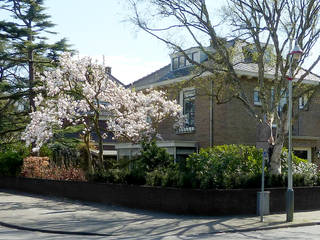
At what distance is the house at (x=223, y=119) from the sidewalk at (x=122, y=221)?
27.3 ft

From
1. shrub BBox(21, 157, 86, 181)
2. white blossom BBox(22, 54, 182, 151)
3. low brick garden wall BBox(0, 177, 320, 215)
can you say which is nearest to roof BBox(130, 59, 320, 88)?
white blossom BBox(22, 54, 182, 151)

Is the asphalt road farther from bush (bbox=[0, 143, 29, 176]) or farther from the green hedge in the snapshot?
bush (bbox=[0, 143, 29, 176])

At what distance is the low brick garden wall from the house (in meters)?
6.48

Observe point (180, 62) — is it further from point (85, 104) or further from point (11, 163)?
point (11, 163)

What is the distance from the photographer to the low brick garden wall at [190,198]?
50.4 ft

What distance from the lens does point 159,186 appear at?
1691cm

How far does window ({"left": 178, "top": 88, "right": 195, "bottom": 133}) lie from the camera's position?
26.4 meters

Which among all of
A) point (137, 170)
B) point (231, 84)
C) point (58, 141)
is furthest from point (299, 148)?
point (58, 141)

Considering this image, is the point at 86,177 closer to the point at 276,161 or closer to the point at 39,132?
the point at 39,132

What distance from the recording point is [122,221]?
14.1 meters

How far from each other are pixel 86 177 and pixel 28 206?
10.5 feet

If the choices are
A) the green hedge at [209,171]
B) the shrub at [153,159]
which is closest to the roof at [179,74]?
the green hedge at [209,171]

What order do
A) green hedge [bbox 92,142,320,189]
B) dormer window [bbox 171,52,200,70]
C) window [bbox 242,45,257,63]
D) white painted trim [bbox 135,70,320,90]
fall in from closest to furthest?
green hedge [bbox 92,142,320,189] < window [bbox 242,45,257,63] < white painted trim [bbox 135,70,320,90] < dormer window [bbox 171,52,200,70]

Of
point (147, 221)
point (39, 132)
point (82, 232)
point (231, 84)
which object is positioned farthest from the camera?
point (39, 132)
